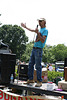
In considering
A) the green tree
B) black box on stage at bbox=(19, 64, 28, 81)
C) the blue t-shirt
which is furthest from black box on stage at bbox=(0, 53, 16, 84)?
the green tree

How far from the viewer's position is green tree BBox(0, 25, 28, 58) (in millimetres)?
54188

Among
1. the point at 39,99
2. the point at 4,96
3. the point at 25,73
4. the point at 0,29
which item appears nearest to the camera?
the point at 39,99

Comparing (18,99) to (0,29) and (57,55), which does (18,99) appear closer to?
(0,29)

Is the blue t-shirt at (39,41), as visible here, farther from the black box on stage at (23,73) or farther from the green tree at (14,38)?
the green tree at (14,38)

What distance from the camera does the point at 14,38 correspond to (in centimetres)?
5538

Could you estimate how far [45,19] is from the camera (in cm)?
443

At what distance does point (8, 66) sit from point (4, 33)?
2060 inches

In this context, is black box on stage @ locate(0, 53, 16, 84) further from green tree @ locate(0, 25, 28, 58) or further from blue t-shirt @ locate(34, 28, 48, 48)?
green tree @ locate(0, 25, 28, 58)

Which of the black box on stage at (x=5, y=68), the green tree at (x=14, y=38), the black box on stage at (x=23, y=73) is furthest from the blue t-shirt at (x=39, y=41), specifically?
the green tree at (x=14, y=38)

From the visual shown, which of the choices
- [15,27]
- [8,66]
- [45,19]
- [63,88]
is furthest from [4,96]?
[15,27]

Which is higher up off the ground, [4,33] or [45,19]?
[4,33]

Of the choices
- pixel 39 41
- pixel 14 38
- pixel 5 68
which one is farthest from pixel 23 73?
pixel 14 38

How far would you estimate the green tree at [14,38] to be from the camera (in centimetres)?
5419

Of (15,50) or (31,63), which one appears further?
(15,50)
